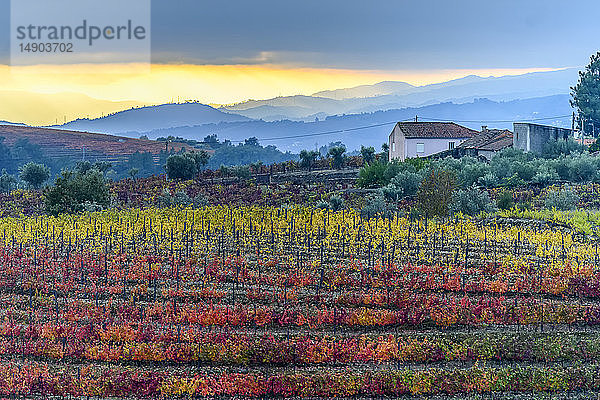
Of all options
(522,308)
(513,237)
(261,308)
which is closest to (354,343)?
(261,308)

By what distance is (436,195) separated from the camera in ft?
100

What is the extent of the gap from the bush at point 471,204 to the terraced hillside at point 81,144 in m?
86.2

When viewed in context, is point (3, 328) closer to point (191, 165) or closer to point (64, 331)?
point (64, 331)

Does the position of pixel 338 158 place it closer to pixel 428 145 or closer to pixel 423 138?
pixel 423 138

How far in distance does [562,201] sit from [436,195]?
6.14 meters

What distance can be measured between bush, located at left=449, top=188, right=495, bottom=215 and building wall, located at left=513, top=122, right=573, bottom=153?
26.6m

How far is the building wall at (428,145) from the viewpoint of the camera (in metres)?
68.6

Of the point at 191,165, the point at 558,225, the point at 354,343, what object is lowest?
the point at 354,343

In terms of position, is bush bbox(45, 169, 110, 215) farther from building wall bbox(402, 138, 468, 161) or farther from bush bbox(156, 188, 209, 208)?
building wall bbox(402, 138, 468, 161)

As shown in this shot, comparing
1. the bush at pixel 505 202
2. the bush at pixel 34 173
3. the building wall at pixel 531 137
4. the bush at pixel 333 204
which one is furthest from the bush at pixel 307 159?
the bush at pixel 505 202

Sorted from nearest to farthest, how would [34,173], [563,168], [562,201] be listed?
[562,201], [563,168], [34,173]

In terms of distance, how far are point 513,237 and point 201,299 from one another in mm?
13046

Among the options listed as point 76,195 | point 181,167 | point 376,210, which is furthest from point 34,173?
point 376,210

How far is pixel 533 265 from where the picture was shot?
19.8m
